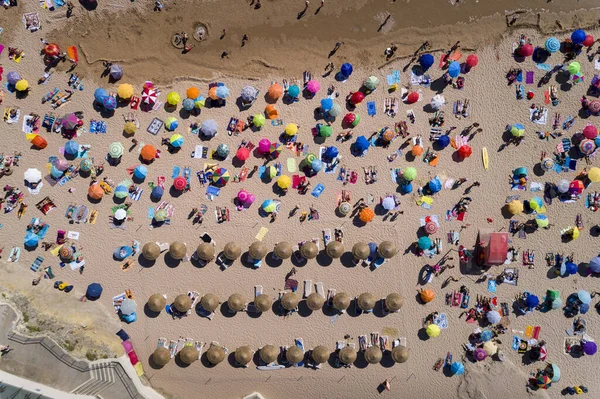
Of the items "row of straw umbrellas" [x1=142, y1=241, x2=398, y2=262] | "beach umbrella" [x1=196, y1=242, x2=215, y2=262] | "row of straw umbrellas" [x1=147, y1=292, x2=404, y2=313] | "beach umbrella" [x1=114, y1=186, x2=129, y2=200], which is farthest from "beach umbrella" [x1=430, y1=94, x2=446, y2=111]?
"beach umbrella" [x1=114, y1=186, x2=129, y2=200]

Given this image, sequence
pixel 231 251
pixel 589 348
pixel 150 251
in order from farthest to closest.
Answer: pixel 589 348
pixel 231 251
pixel 150 251

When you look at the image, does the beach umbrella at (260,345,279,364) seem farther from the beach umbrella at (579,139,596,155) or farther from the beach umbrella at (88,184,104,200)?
the beach umbrella at (579,139,596,155)

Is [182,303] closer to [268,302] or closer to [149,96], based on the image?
[268,302]

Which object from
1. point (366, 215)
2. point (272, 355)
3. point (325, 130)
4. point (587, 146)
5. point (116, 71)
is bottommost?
point (272, 355)

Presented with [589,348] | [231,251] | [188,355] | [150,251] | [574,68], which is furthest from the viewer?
[574,68]

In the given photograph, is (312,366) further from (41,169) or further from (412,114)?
(41,169)

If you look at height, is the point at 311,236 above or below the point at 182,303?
above

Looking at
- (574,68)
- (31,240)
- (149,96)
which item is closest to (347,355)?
(149,96)
